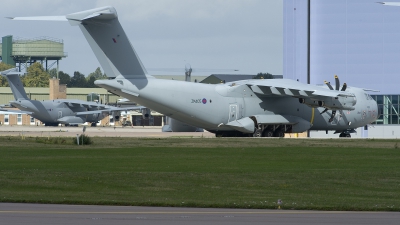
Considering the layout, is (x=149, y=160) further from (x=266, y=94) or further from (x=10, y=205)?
(x=266, y=94)

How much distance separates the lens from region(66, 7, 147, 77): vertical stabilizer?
41469 millimetres

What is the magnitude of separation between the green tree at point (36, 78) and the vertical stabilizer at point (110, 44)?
12895cm

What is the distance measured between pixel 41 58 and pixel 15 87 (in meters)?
68.7

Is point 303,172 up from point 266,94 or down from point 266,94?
down

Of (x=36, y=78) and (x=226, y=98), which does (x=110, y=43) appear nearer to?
(x=226, y=98)

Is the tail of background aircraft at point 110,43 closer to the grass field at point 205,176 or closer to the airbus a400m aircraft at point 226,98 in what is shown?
the airbus a400m aircraft at point 226,98

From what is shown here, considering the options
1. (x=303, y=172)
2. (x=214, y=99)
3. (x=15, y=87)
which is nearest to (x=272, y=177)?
(x=303, y=172)

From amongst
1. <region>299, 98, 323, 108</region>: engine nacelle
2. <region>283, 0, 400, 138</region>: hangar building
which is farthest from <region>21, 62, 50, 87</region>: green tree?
<region>299, 98, 323, 108</region>: engine nacelle

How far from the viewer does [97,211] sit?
15547mm

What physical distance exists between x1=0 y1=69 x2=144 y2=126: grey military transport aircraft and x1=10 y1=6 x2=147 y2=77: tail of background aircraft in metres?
45.0

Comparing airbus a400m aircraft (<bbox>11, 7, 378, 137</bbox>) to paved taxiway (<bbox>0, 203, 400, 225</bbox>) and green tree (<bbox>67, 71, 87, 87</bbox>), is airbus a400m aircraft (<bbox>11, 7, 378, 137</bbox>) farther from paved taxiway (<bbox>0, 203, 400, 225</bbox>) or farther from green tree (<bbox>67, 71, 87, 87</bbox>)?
green tree (<bbox>67, 71, 87, 87</bbox>)

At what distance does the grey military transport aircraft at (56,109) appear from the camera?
88500mm

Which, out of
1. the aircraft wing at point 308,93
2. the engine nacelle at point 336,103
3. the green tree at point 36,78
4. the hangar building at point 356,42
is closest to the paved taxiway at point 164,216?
the aircraft wing at point 308,93

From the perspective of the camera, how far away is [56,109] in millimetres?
91875
